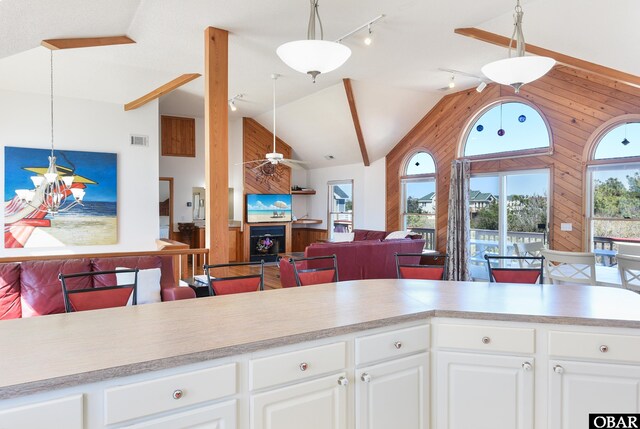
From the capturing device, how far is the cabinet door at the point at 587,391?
5.85 feet

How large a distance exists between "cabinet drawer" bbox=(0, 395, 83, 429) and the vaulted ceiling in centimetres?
314

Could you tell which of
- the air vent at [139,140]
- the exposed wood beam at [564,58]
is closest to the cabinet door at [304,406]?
the exposed wood beam at [564,58]

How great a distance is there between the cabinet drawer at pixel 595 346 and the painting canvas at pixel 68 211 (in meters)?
6.81

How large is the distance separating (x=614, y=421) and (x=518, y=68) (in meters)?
1.98

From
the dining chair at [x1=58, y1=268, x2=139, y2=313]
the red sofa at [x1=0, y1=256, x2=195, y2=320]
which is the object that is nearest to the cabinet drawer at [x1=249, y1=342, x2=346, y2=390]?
the dining chair at [x1=58, y1=268, x2=139, y2=313]

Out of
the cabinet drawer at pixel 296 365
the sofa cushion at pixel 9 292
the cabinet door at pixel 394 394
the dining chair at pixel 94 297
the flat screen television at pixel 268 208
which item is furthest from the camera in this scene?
the flat screen television at pixel 268 208

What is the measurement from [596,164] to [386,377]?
540 cm

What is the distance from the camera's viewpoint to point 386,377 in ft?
5.94

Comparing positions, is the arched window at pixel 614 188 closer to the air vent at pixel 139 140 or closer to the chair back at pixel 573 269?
the chair back at pixel 573 269

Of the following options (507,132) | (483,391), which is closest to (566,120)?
(507,132)

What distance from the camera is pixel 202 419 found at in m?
1.40

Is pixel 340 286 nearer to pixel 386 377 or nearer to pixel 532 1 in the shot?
pixel 386 377

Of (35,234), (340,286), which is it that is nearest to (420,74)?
(340,286)

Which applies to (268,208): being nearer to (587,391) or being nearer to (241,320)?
(241,320)
